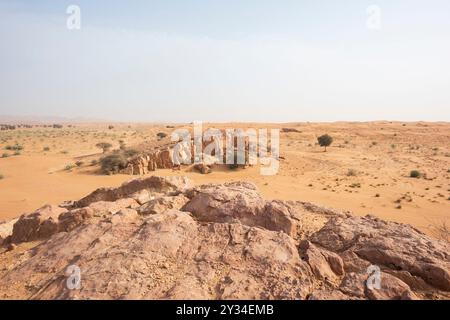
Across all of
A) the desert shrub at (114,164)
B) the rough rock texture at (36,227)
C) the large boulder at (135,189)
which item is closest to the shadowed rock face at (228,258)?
the rough rock texture at (36,227)

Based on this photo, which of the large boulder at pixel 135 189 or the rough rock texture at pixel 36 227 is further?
the large boulder at pixel 135 189

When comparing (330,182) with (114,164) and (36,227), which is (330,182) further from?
(36,227)

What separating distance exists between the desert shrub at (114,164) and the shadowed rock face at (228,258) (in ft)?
37.4

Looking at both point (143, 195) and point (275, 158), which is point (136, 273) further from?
point (275, 158)

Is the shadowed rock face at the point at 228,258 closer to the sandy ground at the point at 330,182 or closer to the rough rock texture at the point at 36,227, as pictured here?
the rough rock texture at the point at 36,227

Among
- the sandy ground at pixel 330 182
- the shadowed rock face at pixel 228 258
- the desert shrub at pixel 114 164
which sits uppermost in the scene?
the shadowed rock face at pixel 228 258

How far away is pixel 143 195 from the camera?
6.84m

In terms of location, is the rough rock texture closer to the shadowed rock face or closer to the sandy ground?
the shadowed rock face

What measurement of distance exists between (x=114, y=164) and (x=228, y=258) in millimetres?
14226

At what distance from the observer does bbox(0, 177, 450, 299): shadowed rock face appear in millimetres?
3230

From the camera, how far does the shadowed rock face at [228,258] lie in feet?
10.6

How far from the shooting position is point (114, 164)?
16.7 m

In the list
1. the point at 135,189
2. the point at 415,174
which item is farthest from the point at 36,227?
the point at 415,174
